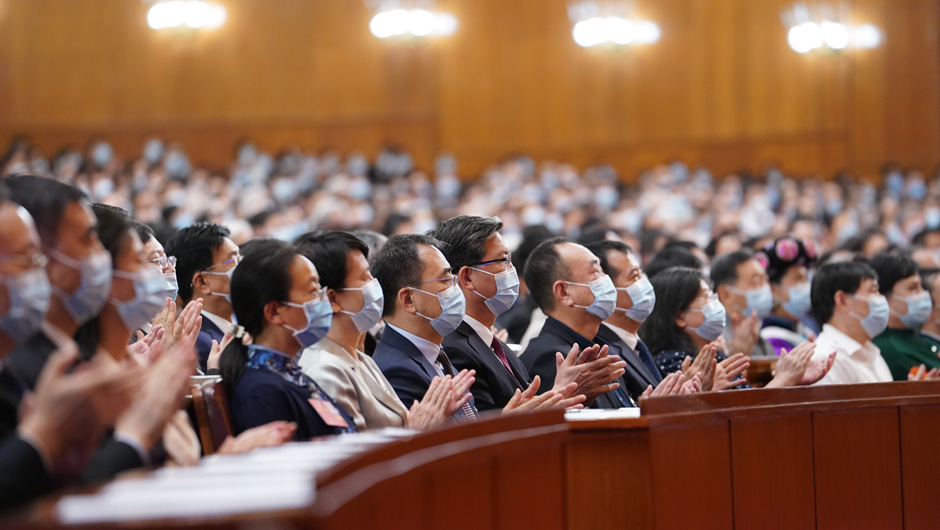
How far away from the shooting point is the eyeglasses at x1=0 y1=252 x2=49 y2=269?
206 centimetres

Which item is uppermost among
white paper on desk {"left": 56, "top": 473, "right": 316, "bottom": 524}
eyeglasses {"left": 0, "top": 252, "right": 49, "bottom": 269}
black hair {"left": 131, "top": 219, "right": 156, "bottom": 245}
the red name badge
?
black hair {"left": 131, "top": 219, "right": 156, "bottom": 245}

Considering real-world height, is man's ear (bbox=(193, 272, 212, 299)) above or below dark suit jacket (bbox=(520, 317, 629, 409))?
above

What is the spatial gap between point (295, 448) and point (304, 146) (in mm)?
14313

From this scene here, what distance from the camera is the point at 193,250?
3.81 m

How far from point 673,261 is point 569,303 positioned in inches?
46.1

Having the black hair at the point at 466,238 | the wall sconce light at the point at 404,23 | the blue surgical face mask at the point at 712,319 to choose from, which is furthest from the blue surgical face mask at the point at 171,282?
the wall sconce light at the point at 404,23

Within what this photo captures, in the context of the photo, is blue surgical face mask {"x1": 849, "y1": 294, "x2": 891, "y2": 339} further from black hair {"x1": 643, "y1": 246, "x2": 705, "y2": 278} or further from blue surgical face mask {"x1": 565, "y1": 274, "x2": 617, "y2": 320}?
blue surgical face mask {"x1": 565, "y1": 274, "x2": 617, "y2": 320}

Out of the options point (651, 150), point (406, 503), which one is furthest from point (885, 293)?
point (651, 150)

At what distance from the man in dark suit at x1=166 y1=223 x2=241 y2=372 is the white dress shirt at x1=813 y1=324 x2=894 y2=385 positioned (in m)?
2.43

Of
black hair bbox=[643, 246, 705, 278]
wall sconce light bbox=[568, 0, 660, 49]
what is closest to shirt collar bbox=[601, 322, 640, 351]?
black hair bbox=[643, 246, 705, 278]

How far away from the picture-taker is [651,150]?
55.1 feet

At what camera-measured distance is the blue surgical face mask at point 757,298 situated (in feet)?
16.4

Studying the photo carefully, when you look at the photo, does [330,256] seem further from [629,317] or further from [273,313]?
[629,317]

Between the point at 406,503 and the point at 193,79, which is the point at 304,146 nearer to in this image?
the point at 193,79
